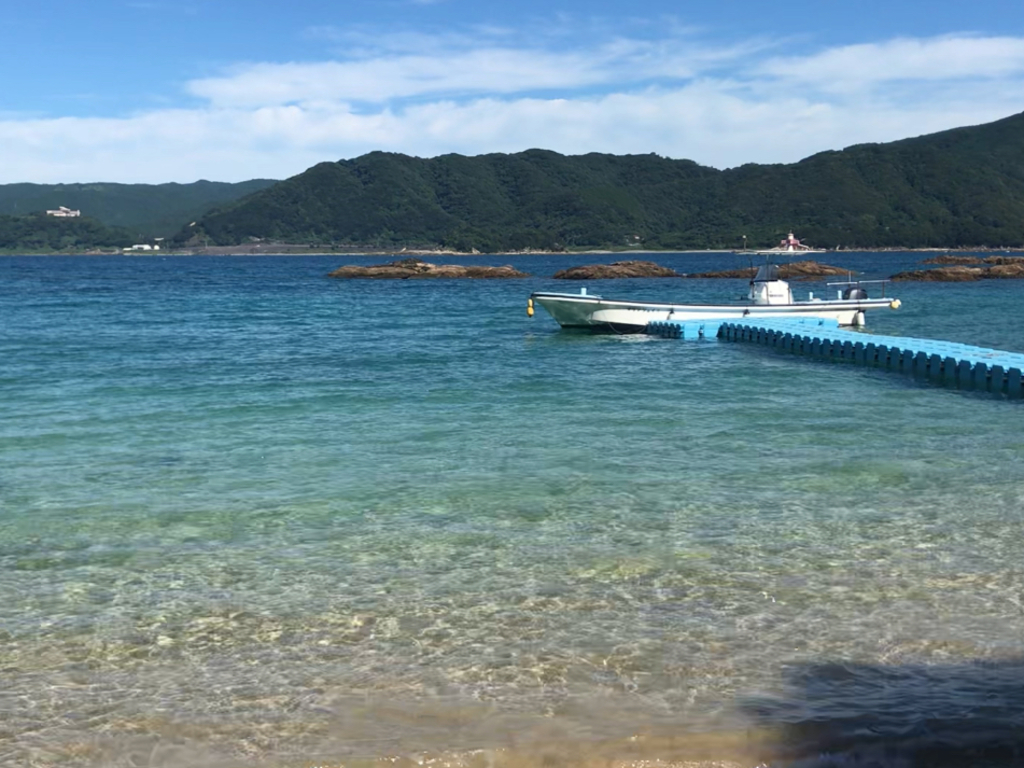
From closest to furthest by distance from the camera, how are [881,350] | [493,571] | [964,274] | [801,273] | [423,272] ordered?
[493,571] → [881,350] → [964,274] → [801,273] → [423,272]

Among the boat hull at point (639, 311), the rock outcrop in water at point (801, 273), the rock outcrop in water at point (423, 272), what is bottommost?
the boat hull at point (639, 311)

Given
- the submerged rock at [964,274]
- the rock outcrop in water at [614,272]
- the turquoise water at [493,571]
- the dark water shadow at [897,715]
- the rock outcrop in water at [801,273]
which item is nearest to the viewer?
the dark water shadow at [897,715]

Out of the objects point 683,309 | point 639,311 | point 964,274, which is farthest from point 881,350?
point 964,274

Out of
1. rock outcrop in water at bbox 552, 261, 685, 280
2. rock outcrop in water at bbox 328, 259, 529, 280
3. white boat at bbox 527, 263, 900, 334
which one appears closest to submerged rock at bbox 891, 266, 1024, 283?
rock outcrop in water at bbox 552, 261, 685, 280

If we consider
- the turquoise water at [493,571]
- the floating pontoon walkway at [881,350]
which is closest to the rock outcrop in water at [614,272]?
the floating pontoon walkway at [881,350]

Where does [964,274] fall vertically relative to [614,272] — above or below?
above

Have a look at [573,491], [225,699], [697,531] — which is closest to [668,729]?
[225,699]

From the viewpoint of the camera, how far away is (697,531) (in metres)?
10.5

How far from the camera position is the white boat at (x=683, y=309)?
37.7m

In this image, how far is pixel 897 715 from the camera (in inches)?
246

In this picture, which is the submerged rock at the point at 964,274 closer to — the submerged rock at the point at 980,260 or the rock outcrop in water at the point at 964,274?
the rock outcrop in water at the point at 964,274

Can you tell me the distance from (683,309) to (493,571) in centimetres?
2943

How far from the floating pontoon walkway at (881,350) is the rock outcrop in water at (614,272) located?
64632 millimetres

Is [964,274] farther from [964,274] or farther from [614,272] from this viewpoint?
[614,272]
